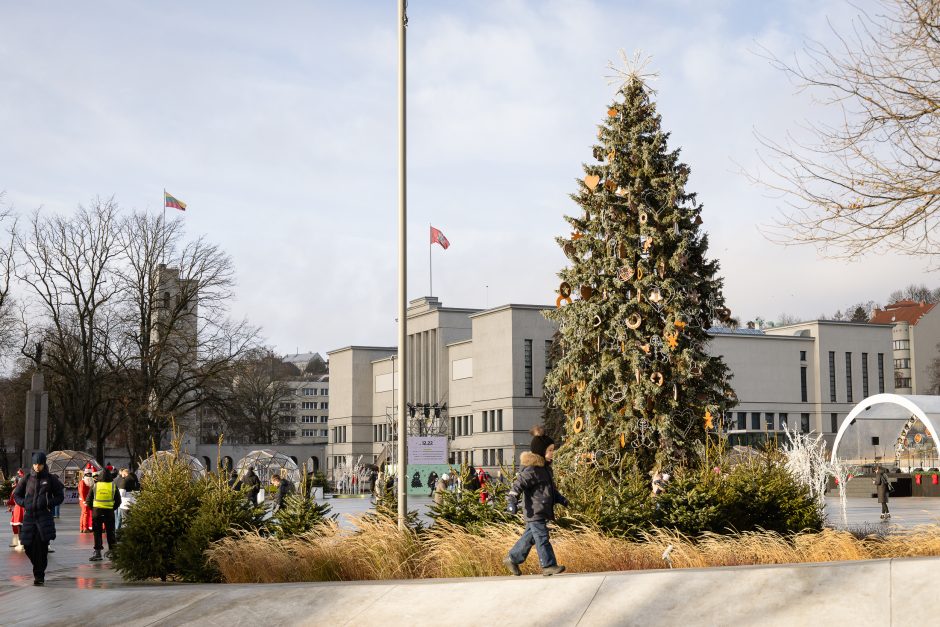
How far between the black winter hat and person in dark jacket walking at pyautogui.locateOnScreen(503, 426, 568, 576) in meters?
0.05

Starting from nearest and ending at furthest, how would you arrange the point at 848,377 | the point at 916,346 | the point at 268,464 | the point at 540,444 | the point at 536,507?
the point at 536,507
the point at 540,444
the point at 268,464
the point at 848,377
the point at 916,346

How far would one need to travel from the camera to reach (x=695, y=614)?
1001 cm

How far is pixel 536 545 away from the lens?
1197 centimetres

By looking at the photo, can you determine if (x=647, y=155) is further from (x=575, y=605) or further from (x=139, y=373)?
(x=139, y=373)

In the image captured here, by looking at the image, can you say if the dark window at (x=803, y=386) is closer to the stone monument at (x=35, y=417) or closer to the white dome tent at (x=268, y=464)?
the white dome tent at (x=268, y=464)

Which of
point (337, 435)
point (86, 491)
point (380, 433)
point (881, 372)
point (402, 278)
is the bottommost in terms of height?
point (337, 435)

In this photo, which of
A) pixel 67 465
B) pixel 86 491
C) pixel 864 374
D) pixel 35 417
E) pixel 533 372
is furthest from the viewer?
pixel 864 374

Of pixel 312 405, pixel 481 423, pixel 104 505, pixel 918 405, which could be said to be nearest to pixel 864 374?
pixel 481 423

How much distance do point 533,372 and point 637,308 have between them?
70.0 m

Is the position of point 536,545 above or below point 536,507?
below

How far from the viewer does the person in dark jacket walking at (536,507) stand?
1185cm

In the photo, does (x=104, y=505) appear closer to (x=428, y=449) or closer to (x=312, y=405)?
(x=428, y=449)

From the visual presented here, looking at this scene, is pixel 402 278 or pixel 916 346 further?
pixel 916 346

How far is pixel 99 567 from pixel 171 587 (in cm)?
525
